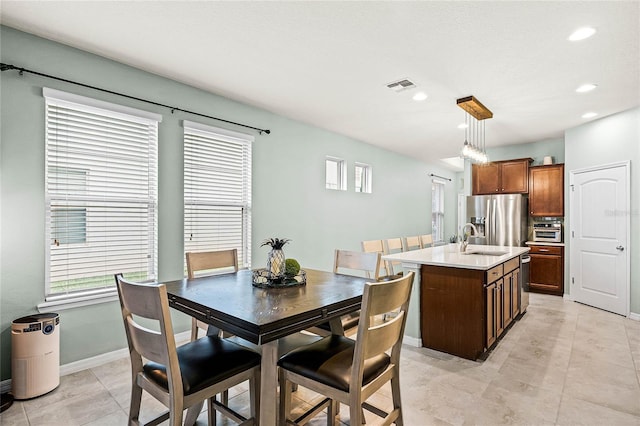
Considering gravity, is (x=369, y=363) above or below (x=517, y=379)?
above

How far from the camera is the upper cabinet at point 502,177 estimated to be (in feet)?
19.7

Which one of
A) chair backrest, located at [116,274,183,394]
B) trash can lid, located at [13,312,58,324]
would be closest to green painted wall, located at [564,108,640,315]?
chair backrest, located at [116,274,183,394]

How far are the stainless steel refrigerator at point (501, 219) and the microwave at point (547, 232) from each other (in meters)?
0.19

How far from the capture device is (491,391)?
2.42 metres

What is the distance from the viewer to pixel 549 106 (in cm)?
411

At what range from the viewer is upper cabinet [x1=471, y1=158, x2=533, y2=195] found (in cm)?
601

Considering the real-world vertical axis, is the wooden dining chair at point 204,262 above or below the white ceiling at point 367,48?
below

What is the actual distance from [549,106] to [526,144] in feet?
7.84

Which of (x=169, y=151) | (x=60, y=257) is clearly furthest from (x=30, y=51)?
(x=60, y=257)

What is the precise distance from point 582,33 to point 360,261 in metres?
2.40

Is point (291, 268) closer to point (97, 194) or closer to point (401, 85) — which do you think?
point (97, 194)

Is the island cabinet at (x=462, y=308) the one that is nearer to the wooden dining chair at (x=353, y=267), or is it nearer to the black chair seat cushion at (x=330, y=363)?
the wooden dining chair at (x=353, y=267)

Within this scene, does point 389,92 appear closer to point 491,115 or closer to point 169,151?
point 491,115

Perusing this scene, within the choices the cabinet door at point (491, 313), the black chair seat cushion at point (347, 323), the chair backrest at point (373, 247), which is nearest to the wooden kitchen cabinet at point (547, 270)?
the cabinet door at point (491, 313)
